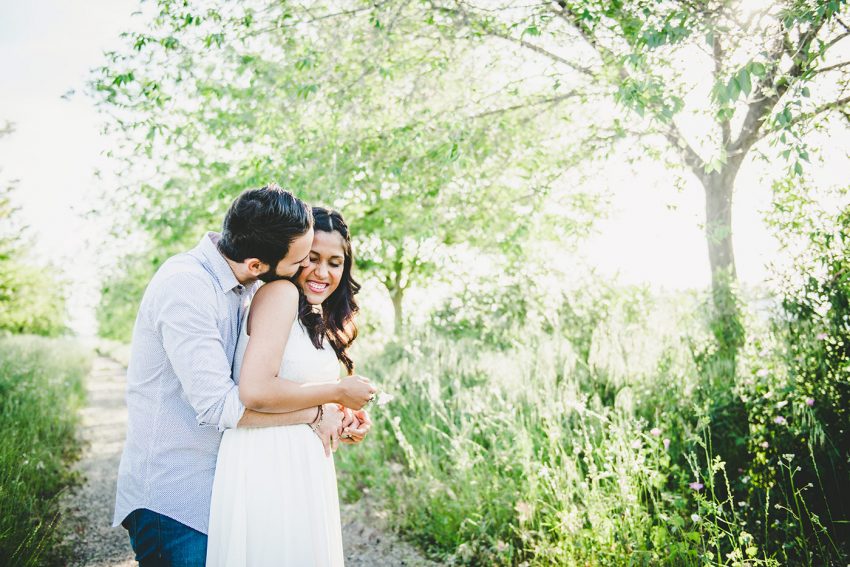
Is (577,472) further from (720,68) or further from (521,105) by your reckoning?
(521,105)

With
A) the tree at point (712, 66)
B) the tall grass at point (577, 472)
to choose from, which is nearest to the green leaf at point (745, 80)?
the tree at point (712, 66)

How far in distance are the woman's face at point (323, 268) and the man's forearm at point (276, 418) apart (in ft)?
2.38

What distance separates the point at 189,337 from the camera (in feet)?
6.95

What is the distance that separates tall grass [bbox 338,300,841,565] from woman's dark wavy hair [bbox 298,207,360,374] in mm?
1505

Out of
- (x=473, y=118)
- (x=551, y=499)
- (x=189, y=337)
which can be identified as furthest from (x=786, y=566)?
(x=473, y=118)

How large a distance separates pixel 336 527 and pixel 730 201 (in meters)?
7.38

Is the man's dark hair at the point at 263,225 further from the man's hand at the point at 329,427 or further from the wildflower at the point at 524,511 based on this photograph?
the wildflower at the point at 524,511

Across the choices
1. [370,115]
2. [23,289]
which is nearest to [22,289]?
[23,289]

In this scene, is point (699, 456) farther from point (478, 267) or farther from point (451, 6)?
point (478, 267)

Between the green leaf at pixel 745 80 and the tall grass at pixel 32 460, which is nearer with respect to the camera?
the green leaf at pixel 745 80

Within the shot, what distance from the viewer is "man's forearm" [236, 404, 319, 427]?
7.41 feet

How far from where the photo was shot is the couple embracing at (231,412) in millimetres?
2176

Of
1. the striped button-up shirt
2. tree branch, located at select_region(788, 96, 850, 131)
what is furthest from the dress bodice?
tree branch, located at select_region(788, 96, 850, 131)

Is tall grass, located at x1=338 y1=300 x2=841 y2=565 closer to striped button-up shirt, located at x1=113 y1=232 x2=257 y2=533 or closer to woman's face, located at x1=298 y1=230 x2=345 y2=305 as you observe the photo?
woman's face, located at x1=298 y1=230 x2=345 y2=305
